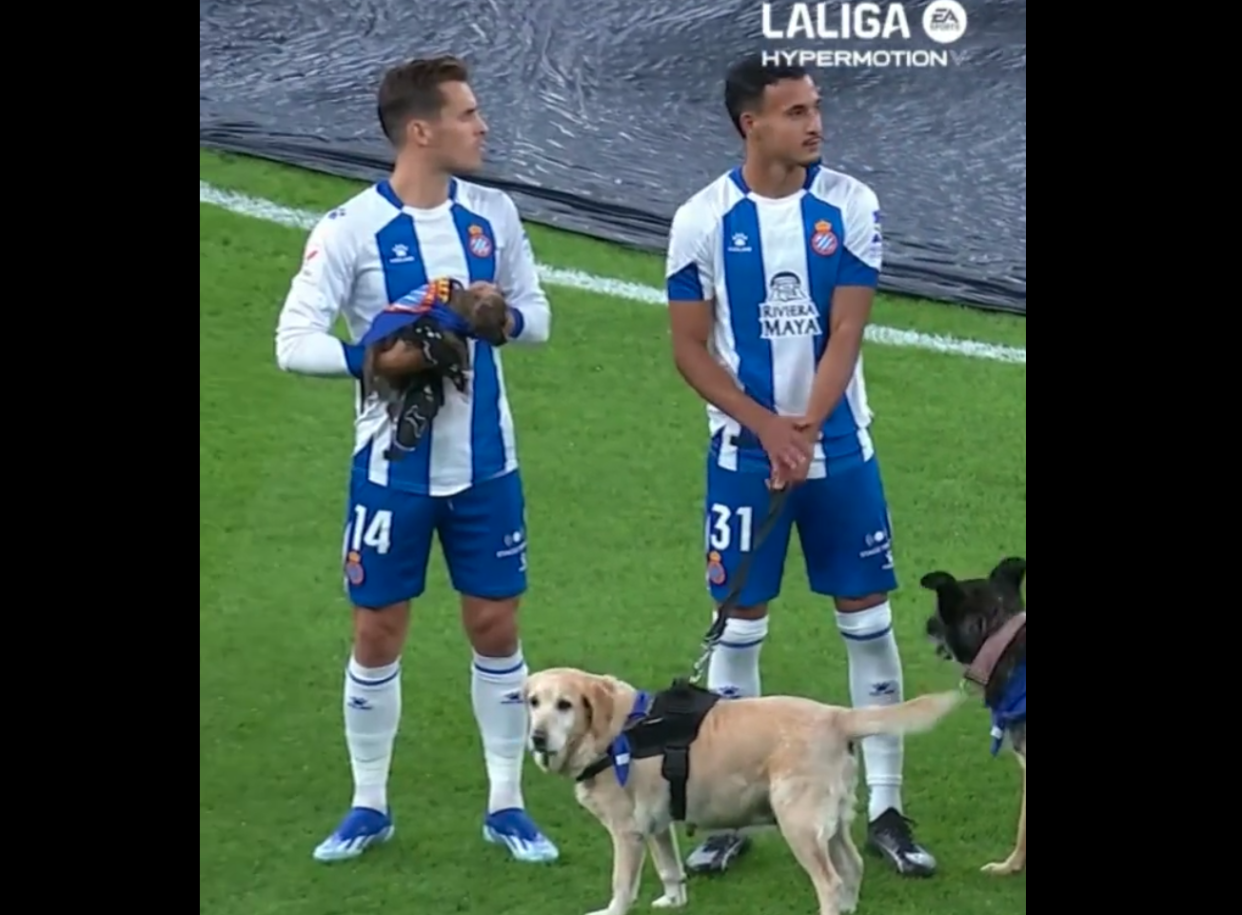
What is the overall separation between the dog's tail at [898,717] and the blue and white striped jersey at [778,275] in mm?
545

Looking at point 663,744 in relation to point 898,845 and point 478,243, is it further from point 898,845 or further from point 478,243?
point 478,243

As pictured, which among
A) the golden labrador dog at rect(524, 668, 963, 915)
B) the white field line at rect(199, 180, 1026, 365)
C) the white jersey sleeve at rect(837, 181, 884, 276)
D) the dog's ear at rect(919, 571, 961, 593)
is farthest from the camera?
the white field line at rect(199, 180, 1026, 365)

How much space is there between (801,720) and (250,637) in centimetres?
132

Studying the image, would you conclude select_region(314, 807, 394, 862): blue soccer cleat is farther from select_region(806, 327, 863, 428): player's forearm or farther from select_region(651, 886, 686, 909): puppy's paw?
select_region(806, 327, 863, 428): player's forearm

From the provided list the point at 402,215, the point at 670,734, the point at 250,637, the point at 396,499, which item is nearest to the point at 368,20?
the point at 402,215

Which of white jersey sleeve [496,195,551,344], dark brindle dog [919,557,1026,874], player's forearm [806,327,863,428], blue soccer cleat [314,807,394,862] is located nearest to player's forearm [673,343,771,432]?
player's forearm [806,327,863,428]

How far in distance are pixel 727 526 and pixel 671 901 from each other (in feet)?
2.62

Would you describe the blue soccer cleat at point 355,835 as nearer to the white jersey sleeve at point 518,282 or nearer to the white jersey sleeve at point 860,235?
the white jersey sleeve at point 518,282

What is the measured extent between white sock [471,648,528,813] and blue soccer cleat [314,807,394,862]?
24 centimetres

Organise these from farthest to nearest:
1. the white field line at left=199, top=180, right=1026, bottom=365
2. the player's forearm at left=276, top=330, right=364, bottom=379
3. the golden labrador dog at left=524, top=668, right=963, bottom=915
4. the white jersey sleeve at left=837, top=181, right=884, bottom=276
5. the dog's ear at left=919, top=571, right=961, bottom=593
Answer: the white field line at left=199, top=180, right=1026, bottom=365, the dog's ear at left=919, top=571, right=961, bottom=593, the white jersey sleeve at left=837, top=181, right=884, bottom=276, the player's forearm at left=276, top=330, right=364, bottom=379, the golden labrador dog at left=524, top=668, right=963, bottom=915

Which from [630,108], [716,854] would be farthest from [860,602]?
[630,108]

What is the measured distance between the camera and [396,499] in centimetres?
448

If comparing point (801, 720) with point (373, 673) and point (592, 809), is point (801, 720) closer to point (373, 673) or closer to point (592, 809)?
point (592, 809)

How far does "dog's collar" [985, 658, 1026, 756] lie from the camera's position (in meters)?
4.49
